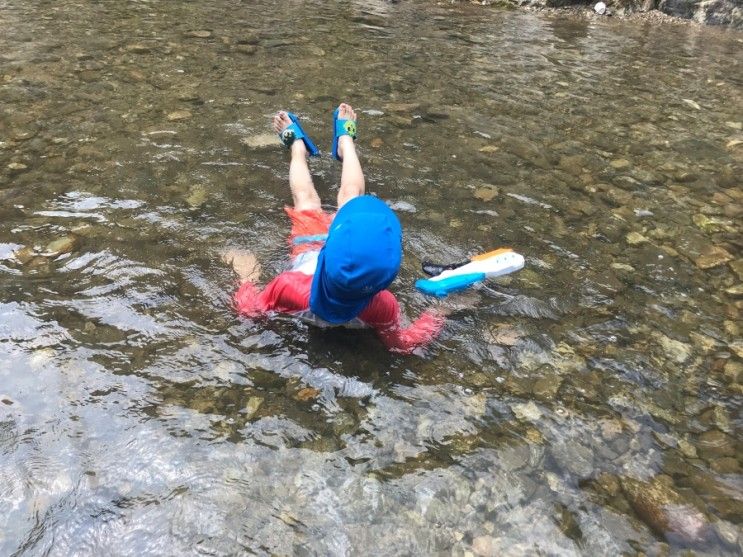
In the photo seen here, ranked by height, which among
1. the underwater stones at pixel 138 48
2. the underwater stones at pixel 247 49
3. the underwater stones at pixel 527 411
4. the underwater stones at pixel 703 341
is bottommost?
the underwater stones at pixel 527 411

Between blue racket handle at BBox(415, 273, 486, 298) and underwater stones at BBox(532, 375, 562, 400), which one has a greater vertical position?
blue racket handle at BBox(415, 273, 486, 298)

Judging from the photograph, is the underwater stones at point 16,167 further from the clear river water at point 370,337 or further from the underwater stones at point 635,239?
the underwater stones at point 635,239

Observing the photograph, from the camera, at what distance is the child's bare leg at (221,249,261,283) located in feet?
13.3

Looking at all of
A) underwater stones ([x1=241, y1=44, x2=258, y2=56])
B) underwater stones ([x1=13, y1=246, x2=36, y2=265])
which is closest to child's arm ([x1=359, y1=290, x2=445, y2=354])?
underwater stones ([x1=13, y1=246, x2=36, y2=265])

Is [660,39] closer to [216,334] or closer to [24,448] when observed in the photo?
[216,334]

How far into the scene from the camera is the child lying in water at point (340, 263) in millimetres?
2867

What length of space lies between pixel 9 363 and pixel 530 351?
294cm

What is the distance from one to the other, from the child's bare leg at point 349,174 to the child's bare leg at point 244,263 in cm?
78

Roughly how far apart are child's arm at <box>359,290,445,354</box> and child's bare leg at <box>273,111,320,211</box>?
138 cm

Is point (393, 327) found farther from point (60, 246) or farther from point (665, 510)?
point (60, 246)

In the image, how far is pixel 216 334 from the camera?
11.5 feet

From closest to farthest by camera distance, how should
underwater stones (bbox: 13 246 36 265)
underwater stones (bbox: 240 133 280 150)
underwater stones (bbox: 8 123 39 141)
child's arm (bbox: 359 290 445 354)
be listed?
child's arm (bbox: 359 290 445 354), underwater stones (bbox: 13 246 36 265), underwater stones (bbox: 8 123 39 141), underwater stones (bbox: 240 133 280 150)

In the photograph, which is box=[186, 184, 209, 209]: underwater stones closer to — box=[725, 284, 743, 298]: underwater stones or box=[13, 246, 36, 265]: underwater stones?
box=[13, 246, 36, 265]: underwater stones

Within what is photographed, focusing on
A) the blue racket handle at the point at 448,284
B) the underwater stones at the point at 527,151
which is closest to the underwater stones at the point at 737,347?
the blue racket handle at the point at 448,284
